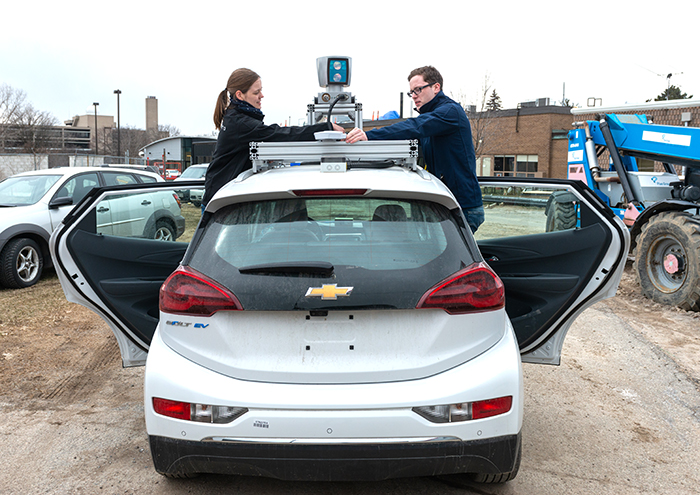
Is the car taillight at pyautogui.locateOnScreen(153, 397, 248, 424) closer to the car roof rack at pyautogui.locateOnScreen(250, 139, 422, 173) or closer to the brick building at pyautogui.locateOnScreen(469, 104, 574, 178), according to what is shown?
the car roof rack at pyautogui.locateOnScreen(250, 139, 422, 173)

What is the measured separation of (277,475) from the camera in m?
2.44

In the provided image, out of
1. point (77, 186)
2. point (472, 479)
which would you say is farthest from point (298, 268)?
point (77, 186)

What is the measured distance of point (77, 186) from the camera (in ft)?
30.1

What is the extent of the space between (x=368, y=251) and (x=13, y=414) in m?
3.07

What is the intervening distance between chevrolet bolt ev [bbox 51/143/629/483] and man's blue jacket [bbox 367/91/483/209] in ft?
5.02

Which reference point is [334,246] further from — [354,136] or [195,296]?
[354,136]

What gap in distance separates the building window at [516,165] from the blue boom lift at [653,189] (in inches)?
1128

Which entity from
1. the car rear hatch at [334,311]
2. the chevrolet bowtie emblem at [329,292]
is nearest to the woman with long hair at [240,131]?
the car rear hatch at [334,311]

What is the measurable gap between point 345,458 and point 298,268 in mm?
793

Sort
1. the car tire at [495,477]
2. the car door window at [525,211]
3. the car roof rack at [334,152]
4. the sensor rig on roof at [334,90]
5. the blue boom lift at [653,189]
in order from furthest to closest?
the blue boom lift at [653,189]
the sensor rig on roof at [334,90]
the car door window at [525,211]
the car roof rack at [334,152]
the car tire at [495,477]

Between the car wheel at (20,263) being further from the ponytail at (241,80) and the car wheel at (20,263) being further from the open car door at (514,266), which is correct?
the ponytail at (241,80)

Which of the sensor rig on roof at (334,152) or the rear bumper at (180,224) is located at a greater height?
the sensor rig on roof at (334,152)

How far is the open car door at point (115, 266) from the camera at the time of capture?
138 inches

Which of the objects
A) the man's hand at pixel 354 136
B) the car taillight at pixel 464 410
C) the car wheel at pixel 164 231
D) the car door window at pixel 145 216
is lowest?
the car taillight at pixel 464 410
